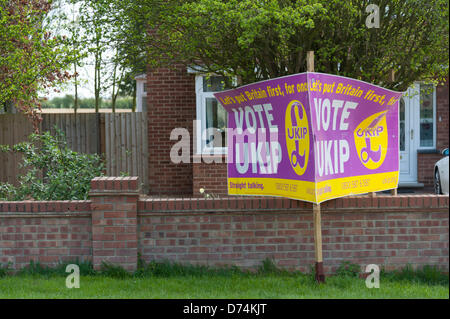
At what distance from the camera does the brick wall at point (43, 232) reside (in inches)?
247

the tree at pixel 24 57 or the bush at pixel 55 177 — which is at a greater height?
the tree at pixel 24 57

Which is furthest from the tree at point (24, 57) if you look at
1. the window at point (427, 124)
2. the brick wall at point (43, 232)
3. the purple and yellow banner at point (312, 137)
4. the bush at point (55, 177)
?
the window at point (427, 124)

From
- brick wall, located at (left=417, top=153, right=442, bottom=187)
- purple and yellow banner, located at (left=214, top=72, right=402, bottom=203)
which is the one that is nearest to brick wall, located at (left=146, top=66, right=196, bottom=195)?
brick wall, located at (left=417, top=153, right=442, bottom=187)

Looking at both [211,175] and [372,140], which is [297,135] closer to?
[372,140]

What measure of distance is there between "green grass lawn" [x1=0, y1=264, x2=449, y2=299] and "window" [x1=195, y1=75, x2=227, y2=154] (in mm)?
6225

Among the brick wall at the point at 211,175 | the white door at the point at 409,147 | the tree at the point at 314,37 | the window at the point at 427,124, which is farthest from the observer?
the window at the point at 427,124

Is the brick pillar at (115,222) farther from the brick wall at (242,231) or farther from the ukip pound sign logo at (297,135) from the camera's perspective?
the ukip pound sign logo at (297,135)

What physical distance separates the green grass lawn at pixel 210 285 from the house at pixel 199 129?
19.5 feet

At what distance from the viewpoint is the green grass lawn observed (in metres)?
5.47

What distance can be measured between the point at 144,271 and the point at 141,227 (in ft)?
1.52

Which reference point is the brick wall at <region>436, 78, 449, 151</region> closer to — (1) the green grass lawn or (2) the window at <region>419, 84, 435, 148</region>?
(2) the window at <region>419, 84, 435, 148</region>

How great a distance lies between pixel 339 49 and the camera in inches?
283

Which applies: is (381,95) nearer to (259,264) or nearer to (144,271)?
(259,264)

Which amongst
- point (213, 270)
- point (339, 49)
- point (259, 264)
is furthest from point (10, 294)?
point (339, 49)
